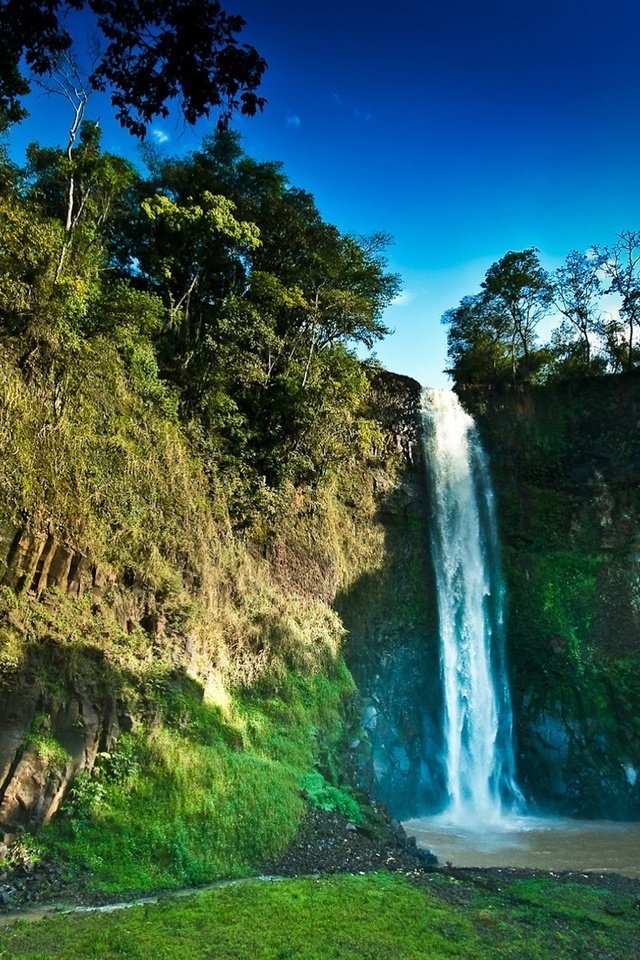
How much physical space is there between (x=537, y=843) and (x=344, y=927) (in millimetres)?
8481

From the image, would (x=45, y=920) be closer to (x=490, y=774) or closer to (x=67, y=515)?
(x=67, y=515)

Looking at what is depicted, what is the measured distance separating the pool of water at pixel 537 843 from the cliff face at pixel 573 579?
5.77 feet

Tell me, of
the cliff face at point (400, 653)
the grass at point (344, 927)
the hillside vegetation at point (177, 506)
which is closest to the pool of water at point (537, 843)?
the cliff face at point (400, 653)

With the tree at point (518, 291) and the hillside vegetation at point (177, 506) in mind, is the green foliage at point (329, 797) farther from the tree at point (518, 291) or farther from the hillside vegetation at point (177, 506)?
the tree at point (518, 291)

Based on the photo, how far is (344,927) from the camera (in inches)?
261

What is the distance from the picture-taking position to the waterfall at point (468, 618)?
56.5 feet

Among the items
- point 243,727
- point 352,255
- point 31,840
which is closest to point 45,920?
point 31,840

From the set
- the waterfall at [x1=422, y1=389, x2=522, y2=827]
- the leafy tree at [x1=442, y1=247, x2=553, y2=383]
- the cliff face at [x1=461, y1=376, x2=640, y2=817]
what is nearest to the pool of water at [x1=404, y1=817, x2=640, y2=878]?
the waterfall at [x1=422, y1=389, x2=522, y2=827]

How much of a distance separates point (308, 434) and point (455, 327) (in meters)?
17.6

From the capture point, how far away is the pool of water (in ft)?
37.1

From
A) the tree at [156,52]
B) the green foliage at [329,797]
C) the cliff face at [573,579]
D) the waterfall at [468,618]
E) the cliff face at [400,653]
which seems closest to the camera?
the tree at [156,52]

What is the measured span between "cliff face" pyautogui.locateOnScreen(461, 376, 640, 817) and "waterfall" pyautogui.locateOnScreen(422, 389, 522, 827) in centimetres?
65

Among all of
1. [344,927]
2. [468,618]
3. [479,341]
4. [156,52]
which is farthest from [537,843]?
[479,341]

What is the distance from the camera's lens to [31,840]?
7977mm
